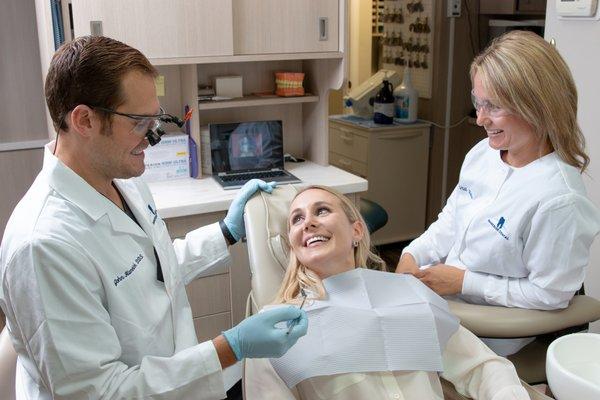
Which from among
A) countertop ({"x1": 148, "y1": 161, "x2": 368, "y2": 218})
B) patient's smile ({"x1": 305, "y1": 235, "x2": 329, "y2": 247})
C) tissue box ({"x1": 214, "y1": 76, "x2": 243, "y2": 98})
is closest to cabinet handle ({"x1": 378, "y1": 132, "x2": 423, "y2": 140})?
countertop ({"x1": 148, "y1": 161, "x2": 368, "y2": 218})

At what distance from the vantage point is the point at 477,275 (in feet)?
5.47

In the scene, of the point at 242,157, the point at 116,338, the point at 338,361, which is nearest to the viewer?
the point at 116,338

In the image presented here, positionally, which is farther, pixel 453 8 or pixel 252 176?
pixel 453 8

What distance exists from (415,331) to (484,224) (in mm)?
396

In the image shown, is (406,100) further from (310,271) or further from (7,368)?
(7,368)

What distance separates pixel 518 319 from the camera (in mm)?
1512

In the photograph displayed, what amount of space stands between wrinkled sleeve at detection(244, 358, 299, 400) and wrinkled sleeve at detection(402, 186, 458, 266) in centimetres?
71

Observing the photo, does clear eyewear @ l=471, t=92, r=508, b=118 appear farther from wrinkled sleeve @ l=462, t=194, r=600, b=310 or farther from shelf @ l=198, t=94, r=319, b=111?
shelf @ l=198, t=94, r=319, b=111

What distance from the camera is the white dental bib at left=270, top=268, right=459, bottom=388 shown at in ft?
4.57

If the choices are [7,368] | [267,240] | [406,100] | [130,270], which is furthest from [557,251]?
[406,100]

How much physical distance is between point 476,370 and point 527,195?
47 centimetres

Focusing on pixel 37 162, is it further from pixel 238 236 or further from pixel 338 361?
pixel 338 361

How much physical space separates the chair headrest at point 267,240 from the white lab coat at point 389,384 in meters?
0.24

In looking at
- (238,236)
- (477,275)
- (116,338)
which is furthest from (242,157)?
(116,338)
